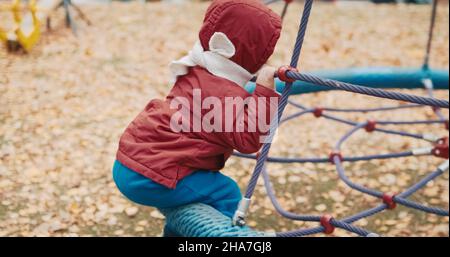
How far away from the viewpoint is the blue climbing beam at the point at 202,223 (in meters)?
1.71

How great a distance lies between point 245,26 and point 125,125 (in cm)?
283

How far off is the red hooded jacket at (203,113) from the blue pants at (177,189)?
28 millimetres

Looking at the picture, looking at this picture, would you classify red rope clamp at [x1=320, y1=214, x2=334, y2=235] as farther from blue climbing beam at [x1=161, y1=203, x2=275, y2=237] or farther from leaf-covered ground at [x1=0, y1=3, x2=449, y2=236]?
leaf-covered ground at [x1=0, y1=3, x2=449, y2=236]

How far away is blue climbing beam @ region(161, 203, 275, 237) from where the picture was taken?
1.71 metres

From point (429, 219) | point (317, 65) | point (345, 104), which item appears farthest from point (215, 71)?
point (317, 65)

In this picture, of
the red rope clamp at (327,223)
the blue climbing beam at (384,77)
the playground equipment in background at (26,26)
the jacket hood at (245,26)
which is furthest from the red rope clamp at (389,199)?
the playground equipment in background at (26,26)

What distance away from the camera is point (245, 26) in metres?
1.73

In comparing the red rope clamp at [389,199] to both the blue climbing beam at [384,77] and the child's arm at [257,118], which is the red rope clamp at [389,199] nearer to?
the blue climbing beam at [384,77]

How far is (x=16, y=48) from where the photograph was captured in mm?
5812

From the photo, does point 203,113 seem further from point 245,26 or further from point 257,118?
point 245,26

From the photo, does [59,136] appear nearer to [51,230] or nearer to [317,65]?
[51,230]

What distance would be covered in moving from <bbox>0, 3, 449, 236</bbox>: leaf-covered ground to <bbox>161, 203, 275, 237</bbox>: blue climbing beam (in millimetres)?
1184

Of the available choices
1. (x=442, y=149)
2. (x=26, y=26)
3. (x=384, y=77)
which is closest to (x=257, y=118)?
(x=442, y=149)

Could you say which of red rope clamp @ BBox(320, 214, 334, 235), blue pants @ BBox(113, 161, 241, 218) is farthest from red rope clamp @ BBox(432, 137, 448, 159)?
blue pants @ BBox(113, 161, 241, 218)
